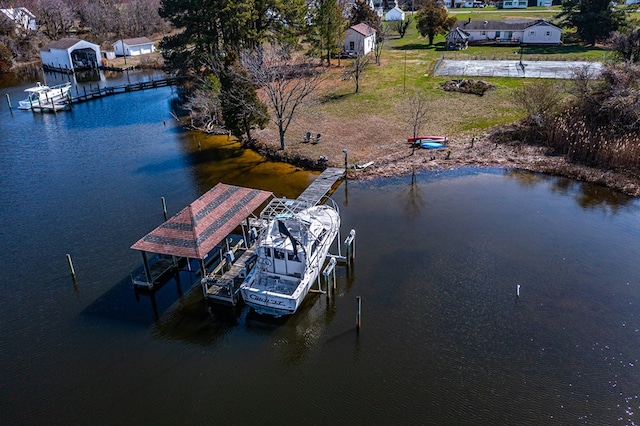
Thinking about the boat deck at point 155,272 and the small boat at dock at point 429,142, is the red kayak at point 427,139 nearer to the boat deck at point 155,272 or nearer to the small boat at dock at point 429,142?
the small boat at dock at point 429,142

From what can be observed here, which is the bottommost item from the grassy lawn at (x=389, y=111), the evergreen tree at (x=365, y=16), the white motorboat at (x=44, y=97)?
the grassy lawn at (x=389, y=111)

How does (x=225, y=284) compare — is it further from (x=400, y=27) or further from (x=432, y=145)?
(x=400, y=27)

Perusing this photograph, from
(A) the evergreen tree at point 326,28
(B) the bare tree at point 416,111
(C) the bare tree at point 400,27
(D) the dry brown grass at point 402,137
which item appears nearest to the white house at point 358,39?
(A) the evergreen tree at point 326,28

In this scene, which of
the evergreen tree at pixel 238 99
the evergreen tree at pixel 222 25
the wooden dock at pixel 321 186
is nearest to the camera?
the wooden dock at pixel 321 186

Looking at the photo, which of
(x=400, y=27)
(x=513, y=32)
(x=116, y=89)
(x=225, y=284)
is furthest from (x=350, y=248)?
(x=400, y=27)

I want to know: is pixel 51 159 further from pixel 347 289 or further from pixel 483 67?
pixel 483 67

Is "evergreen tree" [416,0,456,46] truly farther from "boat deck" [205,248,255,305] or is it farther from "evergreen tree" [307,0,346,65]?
"boat deck" [205,248,255,305]

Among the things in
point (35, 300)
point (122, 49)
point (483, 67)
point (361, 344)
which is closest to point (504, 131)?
point (483, 67)
